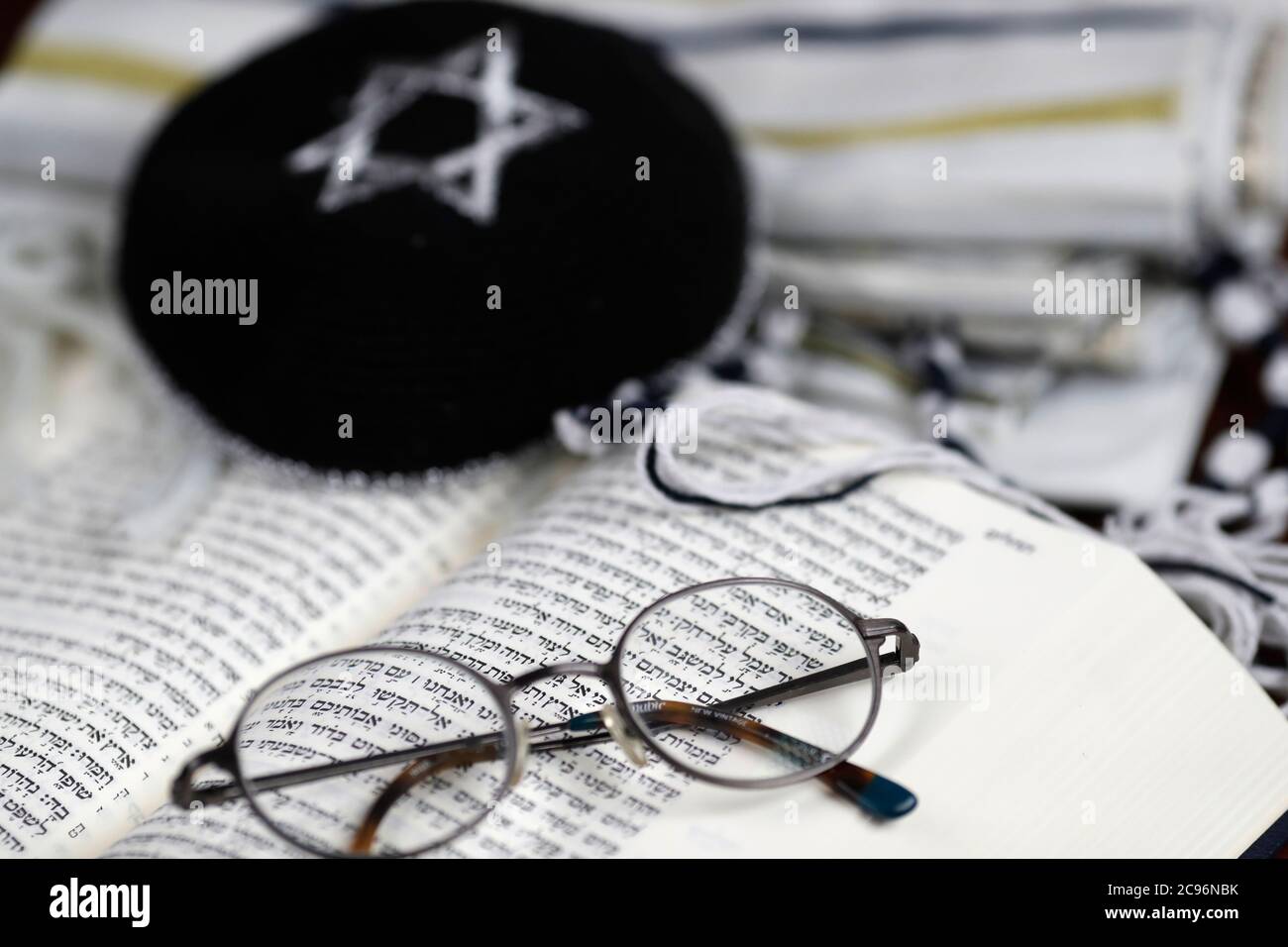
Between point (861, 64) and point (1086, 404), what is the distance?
0.77 ft

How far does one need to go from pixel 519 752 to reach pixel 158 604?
0.21 metres

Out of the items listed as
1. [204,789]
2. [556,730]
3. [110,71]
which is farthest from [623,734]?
[110,71]

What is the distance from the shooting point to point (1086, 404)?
2.12 feet

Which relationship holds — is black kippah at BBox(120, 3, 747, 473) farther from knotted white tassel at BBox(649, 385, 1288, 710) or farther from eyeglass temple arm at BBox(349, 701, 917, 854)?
eyeglass temple arm at BBox(349, 701, 917, 854)

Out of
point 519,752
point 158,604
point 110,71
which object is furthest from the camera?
point 110,71

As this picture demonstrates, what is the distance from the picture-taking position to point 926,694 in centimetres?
41

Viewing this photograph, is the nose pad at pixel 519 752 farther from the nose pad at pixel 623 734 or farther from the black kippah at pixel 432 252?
the black kippah at pixel 432 252

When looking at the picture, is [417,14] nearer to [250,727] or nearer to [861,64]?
[861,64]

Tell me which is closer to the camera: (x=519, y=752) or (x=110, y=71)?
(x=519, y=752)

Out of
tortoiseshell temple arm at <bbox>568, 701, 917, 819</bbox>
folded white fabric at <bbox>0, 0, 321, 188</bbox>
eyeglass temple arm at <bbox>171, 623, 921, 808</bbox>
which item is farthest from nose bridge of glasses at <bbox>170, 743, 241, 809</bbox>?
folded white fabric at <bbox>0, 0, 321, 188</bbox>

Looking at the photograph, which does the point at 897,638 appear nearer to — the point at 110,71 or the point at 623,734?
the point at 623,734

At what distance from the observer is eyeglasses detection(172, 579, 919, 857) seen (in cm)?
38
